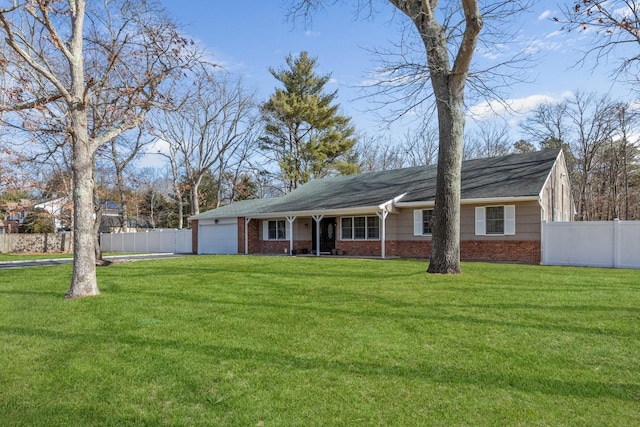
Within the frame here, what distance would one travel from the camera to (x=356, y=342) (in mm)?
4469

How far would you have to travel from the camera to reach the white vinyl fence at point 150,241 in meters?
25.5

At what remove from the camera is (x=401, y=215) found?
1700 cm

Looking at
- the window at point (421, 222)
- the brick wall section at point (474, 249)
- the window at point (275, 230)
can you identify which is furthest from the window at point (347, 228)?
the window at point (275, 230)

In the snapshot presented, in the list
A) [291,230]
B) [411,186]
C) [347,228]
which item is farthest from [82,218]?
[411,186]

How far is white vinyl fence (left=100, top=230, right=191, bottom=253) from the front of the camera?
25453 mm

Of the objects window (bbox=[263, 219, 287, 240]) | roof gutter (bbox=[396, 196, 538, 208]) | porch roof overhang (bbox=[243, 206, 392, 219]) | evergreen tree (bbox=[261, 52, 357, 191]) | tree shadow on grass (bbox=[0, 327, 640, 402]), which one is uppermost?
evergreen tree (bbox=[261, 52, 357, 191])

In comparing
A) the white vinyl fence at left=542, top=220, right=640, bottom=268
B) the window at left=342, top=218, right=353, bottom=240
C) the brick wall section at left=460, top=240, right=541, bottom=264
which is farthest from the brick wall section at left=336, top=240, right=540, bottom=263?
the white vinyl fence at left=542, top=220, right=640, bottom=268

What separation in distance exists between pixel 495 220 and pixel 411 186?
4.03m

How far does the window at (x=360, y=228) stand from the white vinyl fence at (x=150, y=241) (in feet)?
35.9

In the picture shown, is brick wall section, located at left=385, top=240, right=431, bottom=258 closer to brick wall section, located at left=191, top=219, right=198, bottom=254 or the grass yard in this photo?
the grass yard

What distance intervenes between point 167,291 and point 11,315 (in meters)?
2.41

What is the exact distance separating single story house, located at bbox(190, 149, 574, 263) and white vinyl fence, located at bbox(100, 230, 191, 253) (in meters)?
1.95

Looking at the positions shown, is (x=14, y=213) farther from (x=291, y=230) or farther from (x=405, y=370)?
(x=405, y=370)

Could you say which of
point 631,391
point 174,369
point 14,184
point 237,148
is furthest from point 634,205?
point 14,184
